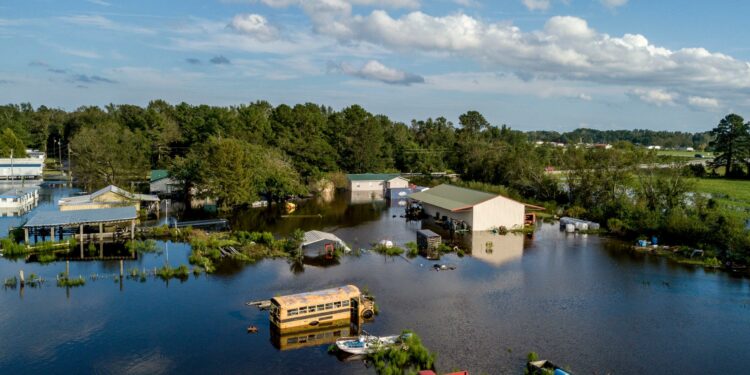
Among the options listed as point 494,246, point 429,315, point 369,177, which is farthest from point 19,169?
point 429,315

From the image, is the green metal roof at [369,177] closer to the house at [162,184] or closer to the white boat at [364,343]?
the house at [162,184]

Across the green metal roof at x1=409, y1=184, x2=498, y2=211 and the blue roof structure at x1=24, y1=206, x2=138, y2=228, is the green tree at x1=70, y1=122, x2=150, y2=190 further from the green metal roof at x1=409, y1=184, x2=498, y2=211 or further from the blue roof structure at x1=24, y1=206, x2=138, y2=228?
the green metal roof at x1=409, y1=184, x2=498, y2=211

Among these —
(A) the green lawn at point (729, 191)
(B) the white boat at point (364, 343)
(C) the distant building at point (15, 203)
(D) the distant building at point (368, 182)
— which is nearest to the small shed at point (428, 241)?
(B) the white boat at point (364, 343)

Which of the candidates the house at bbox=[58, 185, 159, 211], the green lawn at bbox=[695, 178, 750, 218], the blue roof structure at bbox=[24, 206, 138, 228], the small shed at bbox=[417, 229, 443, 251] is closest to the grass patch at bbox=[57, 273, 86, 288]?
the blue roof structure at bbox=[24, 206, 138, 228]

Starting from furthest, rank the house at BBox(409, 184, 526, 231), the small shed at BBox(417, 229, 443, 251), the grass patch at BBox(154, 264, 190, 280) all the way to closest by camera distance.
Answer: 1. the house at BBox(409, 184, 526, 231)
2. the small shed at BBox(417, 229, 443, 251)
3. the grass patch at BBox(154, 264, 190, 280)

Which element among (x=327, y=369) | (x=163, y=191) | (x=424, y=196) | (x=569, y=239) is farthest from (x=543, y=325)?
(x=163, y=191)

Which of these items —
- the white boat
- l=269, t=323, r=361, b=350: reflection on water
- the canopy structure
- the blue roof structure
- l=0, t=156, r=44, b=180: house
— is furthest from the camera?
l=0, t=156, r=44, b=180: house

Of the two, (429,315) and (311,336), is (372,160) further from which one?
(311,336)
